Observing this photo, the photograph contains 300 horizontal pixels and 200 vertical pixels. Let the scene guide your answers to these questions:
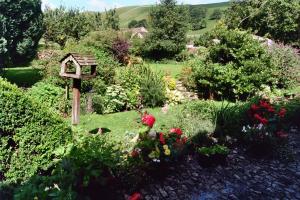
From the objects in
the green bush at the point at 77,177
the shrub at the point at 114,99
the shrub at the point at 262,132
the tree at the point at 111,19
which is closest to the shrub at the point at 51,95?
the shrub at the point at 114,99

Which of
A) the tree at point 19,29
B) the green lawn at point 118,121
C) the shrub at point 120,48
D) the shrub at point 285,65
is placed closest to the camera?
the green lawn at point 118,121

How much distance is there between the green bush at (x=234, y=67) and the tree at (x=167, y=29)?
13.2 metres

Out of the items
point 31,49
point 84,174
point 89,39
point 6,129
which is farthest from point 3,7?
→ point 84,174

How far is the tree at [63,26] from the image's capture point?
32219mm

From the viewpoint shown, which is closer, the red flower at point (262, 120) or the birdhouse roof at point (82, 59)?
the red flower at point (262, 120)

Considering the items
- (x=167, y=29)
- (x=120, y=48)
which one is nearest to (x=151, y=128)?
(x=120, y=48)

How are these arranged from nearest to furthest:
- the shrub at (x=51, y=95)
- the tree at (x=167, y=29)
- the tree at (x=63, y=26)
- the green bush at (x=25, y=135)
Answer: the green bush at (x=25, y=135) → the shrub at (x=51, y=95) → the tree at (x=167, y=29) → the tree at (x=63, y=26)

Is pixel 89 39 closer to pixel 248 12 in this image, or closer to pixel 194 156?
pixel 248 12

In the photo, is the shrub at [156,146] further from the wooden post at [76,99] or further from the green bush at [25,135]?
the wooden post at [76,99]

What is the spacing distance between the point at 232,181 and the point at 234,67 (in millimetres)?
8717

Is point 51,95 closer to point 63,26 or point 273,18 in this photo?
point 273,18

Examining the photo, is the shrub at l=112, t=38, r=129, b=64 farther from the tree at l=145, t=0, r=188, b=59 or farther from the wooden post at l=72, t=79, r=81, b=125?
the wooden post at l=72, t=79, r=81, b=125

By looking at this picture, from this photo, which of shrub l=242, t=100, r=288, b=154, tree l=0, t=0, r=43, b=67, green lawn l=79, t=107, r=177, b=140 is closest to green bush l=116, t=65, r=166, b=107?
green lawn l=79, t=107, r=177, b=140

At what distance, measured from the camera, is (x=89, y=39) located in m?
21.1
